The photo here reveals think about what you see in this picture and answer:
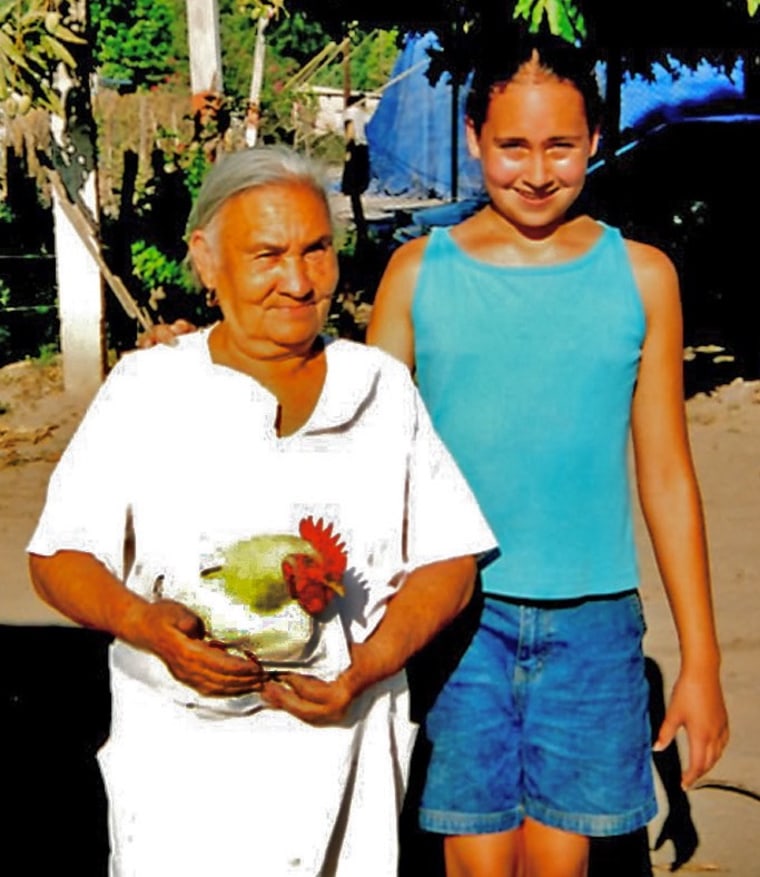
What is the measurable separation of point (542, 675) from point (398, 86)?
19.5 meters

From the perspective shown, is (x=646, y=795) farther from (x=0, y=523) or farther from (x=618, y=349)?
(x=0, y=523)

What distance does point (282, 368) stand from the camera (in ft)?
6.54

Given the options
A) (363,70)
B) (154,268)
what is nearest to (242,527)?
(154,268)

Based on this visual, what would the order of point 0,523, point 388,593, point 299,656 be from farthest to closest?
point 0,523, point 388,593, point 299,656

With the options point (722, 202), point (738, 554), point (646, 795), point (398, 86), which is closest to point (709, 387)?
point (738, 554)

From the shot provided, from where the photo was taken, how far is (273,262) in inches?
76.4

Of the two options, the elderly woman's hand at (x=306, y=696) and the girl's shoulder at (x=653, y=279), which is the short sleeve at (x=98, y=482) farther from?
the girl's shoulder at (x=653, y=279)

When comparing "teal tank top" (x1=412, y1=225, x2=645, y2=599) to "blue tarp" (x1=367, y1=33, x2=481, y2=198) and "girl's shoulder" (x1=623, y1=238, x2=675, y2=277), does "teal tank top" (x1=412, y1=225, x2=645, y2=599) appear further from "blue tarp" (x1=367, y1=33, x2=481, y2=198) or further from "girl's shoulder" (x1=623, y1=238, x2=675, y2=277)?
"blue tarp" (x1=367, y1=33, x2=481, y2=198)

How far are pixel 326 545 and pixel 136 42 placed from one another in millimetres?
30007

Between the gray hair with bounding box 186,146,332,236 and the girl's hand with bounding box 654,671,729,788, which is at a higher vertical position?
the gray hair with bounding box 186,146,332,236

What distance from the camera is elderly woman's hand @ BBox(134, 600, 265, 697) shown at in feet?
5.70

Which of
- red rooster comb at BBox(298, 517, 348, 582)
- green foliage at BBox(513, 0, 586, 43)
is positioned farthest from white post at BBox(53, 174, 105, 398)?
red rooster comb at BBox(298, 517, 348, 582)

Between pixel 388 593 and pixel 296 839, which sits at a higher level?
pixel 388 593

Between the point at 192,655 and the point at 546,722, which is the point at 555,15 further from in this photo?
the point at 192,655
